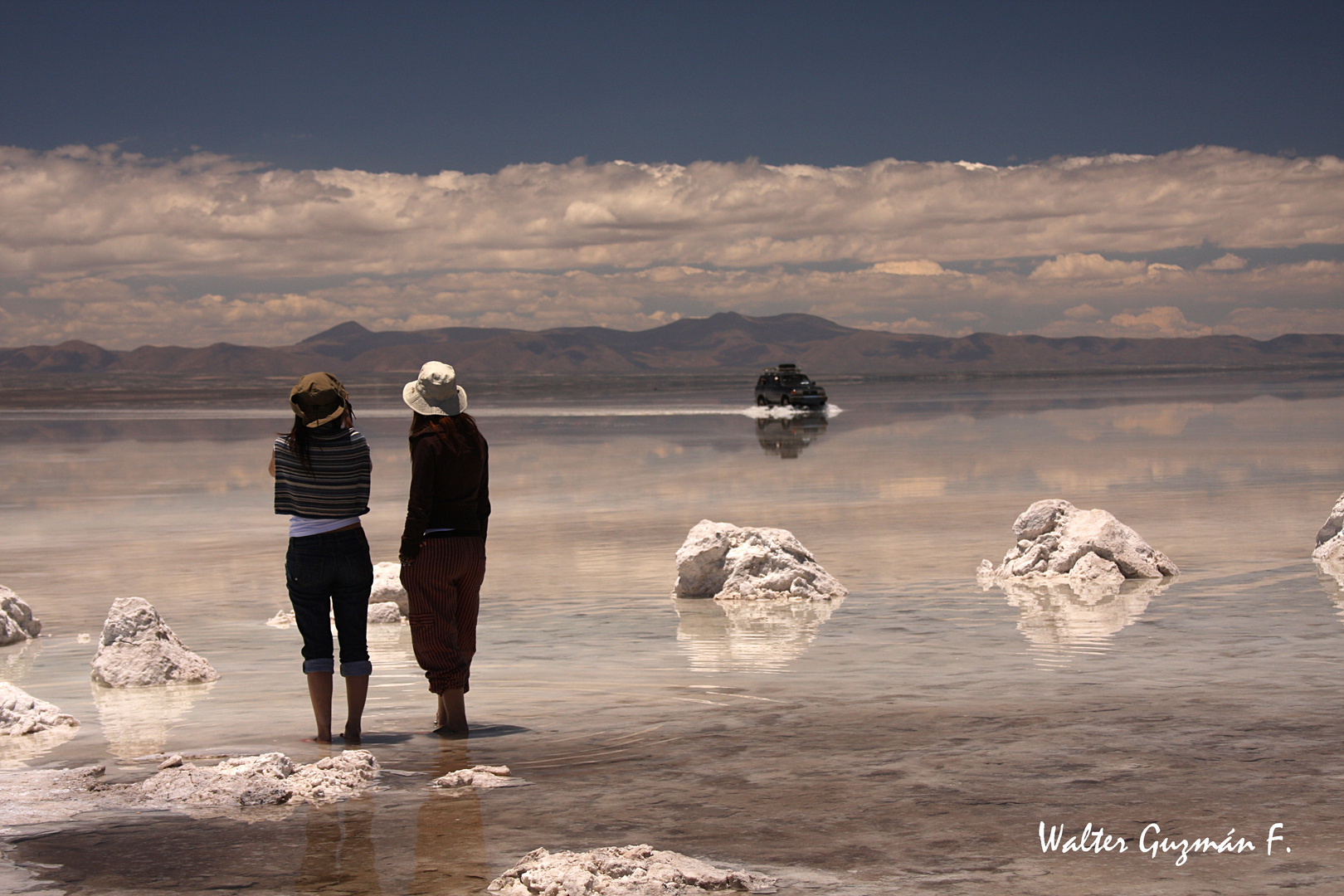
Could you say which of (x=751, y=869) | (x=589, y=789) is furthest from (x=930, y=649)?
(x=751, y=869)

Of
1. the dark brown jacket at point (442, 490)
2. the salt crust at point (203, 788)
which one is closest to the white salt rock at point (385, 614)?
the dark brown jacket at point (442, 490)

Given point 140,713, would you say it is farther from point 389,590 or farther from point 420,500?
point 389,590

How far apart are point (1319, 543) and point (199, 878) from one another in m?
10.4

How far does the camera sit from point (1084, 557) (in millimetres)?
11062

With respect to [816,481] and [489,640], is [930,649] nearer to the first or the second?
[489,640]

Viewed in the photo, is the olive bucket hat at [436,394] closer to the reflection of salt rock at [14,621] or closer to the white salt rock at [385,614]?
the white salt rock at [385,614]

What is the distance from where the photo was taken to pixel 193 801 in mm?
5070

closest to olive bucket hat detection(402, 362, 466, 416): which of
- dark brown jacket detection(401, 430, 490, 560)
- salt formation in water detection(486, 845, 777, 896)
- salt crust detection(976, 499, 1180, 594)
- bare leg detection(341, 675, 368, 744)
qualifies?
dark brown jacket detection(401, 430, 490, 560)

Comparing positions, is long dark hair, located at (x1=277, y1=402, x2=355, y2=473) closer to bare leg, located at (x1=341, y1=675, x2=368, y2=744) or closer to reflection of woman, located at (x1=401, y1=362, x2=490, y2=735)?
reflection of woman, located at (x1=401, y1=362, x2=490, y2=735)

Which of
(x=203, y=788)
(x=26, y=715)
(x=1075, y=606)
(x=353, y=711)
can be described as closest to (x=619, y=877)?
(x=203, y=788)

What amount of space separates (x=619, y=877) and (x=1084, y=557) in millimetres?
7804

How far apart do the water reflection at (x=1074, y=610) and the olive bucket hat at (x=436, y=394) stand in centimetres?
380

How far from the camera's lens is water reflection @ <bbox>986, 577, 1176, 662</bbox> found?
841 centimetres

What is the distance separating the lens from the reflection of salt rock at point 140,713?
20.2 ft
